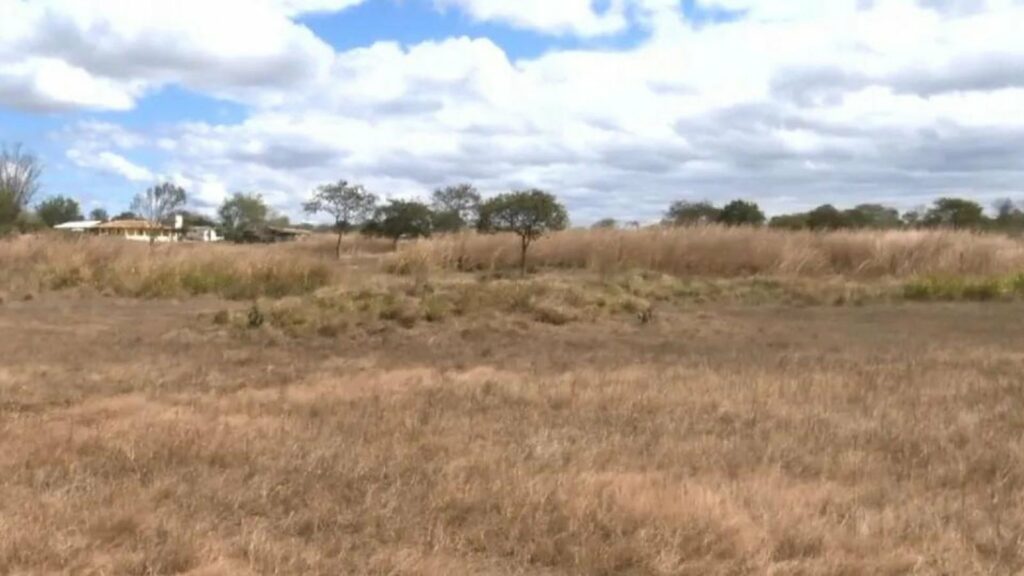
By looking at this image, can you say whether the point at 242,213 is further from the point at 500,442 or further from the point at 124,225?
the point at 500,442

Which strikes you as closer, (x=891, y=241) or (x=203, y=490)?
(x=203, y=490)

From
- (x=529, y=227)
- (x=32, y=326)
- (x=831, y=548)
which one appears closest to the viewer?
(x=831, y=548)

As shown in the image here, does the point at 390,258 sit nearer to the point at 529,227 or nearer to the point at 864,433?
the point at 529,227

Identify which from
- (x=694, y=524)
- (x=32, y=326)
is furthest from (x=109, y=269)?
(x=694, y=524)

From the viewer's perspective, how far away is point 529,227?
2967 centimetres

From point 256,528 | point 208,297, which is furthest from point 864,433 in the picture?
point 208,297

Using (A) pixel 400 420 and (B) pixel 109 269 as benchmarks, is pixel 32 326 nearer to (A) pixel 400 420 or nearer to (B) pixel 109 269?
(B) pixel 109 269

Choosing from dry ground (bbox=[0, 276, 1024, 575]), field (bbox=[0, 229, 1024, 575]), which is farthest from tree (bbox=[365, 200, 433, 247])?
dry ground (bbox=[0, 276, 1024, 575])

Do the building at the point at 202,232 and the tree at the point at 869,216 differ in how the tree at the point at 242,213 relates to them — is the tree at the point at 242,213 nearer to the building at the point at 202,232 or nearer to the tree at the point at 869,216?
the building at the point at 202,232

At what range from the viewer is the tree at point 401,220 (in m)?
47.0

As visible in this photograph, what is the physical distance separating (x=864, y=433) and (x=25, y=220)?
52.8 metres

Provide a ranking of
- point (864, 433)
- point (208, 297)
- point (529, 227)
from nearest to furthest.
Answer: point (864, 433)
point (208, 297)
point (529, 227)

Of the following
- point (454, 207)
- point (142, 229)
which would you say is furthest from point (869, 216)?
point (142, 229)

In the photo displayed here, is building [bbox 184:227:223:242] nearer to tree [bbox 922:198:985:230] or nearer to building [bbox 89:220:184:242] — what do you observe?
building [bbox 89:220:184:242]
